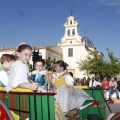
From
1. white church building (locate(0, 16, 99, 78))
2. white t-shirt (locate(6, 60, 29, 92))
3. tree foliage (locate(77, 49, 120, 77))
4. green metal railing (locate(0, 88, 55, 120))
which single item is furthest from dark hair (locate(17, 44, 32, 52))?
white church building (locate(0, 16, 99, 78))

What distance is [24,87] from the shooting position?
3.72 metres

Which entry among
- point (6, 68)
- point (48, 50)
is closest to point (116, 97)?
point (6, 68)

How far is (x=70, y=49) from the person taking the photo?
7425cm

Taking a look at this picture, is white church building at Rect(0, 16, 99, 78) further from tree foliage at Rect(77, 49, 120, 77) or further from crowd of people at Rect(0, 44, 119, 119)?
crowd of people at Rect(0, 44, 119, 119)

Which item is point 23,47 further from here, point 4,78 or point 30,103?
point 30,103

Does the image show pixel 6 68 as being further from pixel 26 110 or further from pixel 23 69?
pixel 26 110

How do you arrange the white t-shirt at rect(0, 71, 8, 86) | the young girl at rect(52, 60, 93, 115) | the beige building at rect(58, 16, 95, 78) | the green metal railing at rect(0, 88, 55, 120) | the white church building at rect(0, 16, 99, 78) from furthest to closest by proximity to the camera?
the beige building at rect(58, 16, 95, 78) < the white church building at rect(0, 16, 99, 78) < the young girl at rect(52, 60, 93, 115) < the white t-shirt at rect(0, 71, 8, 86) < the green metal railing at rect(0, 88, 55, 120)

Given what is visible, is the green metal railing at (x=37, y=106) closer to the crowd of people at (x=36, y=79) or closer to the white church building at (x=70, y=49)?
the crowd of people at (x=36, y=79)

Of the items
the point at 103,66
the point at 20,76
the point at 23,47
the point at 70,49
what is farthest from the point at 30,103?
the point at 70,49

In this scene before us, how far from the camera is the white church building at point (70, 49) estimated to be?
72062 mm

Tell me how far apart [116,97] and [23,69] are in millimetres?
19673

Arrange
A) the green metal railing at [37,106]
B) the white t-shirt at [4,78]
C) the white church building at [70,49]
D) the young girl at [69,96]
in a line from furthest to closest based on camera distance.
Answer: the white church building at [70,49] → the young girl at [69,96] → the white t-shirt at [4,78] → the green metal railing at [37,106]

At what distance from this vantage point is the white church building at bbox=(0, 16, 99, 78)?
2837 inches

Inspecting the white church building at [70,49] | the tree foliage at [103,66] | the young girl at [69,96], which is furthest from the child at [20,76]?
the white church building at [70,49]
